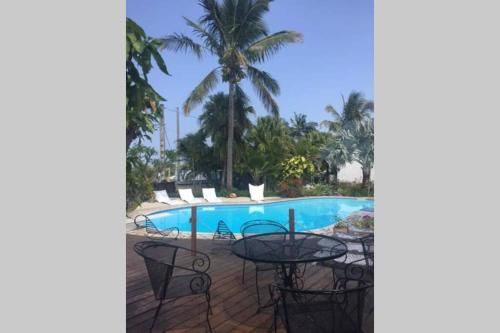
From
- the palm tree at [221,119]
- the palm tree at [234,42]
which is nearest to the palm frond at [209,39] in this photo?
the palm tree at [234,42]

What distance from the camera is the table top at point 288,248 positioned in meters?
2.79

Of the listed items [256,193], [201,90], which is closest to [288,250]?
[256,193]

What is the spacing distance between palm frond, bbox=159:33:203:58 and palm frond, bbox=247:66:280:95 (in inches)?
94.8

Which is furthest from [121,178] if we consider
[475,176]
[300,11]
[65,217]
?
[300,11]

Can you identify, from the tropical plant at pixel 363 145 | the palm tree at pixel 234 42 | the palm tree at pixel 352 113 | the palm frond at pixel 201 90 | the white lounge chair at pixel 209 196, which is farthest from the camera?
the palm tree at pixel 352 113

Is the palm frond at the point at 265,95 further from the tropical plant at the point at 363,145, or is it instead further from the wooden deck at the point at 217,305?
the wooden deck at the point at 217,305

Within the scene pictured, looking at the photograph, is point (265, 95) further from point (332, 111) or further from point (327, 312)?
point (327, 312)

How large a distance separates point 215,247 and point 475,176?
14.4 feet

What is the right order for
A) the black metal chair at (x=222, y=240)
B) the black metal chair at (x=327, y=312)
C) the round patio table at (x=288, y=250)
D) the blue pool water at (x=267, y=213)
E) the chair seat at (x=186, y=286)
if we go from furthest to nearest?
the blue pool water at (x=267, y=213) → the black metal chair at (x=222, y=240) → the round patio table at (x=288, y=250) → the chair seat at (x=186, y=286) → the black metal chair at (x=327, y=312)

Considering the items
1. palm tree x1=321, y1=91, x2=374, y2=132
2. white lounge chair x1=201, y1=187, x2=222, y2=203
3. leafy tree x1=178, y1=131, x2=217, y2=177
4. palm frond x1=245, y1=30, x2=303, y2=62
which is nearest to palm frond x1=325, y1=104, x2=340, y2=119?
palm tree x1=321, y1=91, x2=374, y2=132

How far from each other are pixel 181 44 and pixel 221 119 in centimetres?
388

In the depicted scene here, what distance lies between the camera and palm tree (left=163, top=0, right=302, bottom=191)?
14383 millimetres

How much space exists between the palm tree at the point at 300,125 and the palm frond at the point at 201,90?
378 inches

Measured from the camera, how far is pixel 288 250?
3.12m
